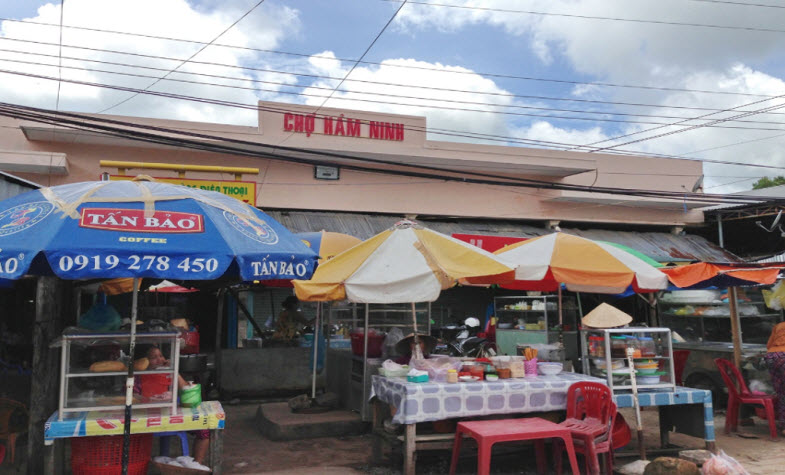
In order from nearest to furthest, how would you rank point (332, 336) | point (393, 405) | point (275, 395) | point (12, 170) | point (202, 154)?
point (393, 405) < point (332, 336) < point (275, 395) < point (12, 170) < point (202, 154)

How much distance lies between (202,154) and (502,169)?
8243 mm

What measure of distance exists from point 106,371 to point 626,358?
5.49 meters

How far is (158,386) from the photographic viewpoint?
5418mm

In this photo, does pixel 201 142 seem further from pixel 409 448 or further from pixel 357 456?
pixel 409 448

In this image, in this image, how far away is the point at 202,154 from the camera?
1522 centimetres

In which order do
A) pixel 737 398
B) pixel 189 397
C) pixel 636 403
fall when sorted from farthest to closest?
pixel 737 398 < pixel 636 403 < pixel 189 397

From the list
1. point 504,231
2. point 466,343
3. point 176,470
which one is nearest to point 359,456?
point 176,470

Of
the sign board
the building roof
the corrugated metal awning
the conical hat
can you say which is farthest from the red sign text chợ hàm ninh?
the conical hat

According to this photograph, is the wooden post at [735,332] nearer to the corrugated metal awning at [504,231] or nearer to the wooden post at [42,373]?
the corrugated metal awning at [504,231]

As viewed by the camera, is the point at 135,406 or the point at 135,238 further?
the point at 135,406

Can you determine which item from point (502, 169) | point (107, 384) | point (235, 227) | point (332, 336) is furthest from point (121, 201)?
point (502, 169)

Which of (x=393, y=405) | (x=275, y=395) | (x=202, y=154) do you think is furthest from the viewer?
(x=202, y=154)

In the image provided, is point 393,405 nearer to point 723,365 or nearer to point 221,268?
point 221,268

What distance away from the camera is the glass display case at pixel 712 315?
1084 cm
